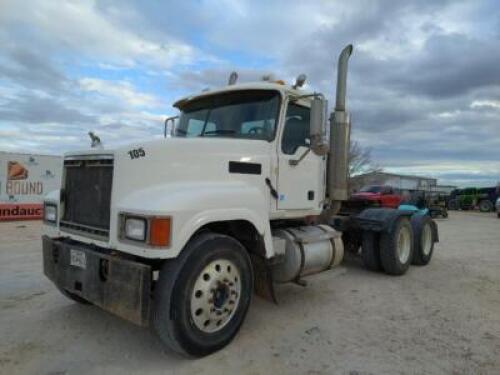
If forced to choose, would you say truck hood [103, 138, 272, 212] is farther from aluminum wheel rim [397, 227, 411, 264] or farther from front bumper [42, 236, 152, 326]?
aluminum wheel rim [397, 227, 411, 264]

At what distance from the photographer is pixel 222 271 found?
4.20 m

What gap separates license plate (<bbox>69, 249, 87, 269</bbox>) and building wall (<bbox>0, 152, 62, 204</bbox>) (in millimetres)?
12778

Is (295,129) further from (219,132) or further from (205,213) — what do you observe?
(205,213)

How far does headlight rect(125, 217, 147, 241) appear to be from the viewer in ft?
12.1

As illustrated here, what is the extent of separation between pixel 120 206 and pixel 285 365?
211 centimetres

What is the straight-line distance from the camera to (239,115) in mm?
5297

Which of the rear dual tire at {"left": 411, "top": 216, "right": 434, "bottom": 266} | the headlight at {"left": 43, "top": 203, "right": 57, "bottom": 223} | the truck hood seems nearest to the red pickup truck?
the rear dual tire at {"left": 411, "top": 216, "right": 434, "bottom": 266}

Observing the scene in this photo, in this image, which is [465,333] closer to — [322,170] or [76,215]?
[322,170]

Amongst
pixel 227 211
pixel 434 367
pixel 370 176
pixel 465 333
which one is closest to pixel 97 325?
pixel 227 211

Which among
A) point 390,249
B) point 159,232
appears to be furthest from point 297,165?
point 390,249

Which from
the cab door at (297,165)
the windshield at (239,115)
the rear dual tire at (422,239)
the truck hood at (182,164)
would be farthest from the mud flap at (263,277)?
the rear dual tire at (422,239)

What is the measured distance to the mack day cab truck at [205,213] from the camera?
380 centimetres

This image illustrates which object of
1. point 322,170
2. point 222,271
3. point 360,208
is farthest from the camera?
point 360,208

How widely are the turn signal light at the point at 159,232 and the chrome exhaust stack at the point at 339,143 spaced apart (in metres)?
3.31
